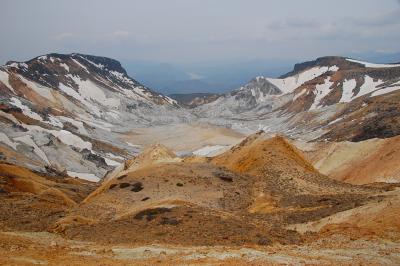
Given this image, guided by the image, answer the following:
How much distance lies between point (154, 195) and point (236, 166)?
16.8 meters

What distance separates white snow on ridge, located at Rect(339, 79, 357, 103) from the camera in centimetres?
16875

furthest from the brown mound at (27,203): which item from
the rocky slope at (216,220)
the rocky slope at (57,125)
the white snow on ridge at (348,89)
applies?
the white snow on ridge at (348,89)

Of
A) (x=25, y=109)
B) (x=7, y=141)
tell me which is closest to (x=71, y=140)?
(x=7, y=141)

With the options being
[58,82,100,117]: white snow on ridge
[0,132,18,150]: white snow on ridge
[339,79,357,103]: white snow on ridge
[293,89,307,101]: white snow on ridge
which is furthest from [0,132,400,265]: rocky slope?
[293,89,307,101]: white snow on ridge

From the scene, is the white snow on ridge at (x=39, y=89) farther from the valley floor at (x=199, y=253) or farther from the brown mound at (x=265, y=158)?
the valley floor at (x=199, y=253)

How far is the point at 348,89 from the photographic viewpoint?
173125 millimetres

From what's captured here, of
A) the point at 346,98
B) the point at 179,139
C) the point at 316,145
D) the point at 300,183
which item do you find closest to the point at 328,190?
the point at 300,183

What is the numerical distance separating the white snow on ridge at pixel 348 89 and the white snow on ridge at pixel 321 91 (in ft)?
21.5

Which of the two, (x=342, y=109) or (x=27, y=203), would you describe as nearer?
(x=27, y=203)

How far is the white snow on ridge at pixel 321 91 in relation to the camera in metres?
180

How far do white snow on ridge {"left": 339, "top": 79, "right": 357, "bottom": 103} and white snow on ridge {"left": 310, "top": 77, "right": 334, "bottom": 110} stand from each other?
656 cm

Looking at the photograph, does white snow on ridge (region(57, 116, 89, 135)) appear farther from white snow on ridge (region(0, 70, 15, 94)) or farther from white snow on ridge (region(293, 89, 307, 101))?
white snow on ridge (region(293, 89, 307, 101))

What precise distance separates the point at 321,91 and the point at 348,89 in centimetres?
1342

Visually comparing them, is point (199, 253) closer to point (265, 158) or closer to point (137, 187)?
point (137, 187)
